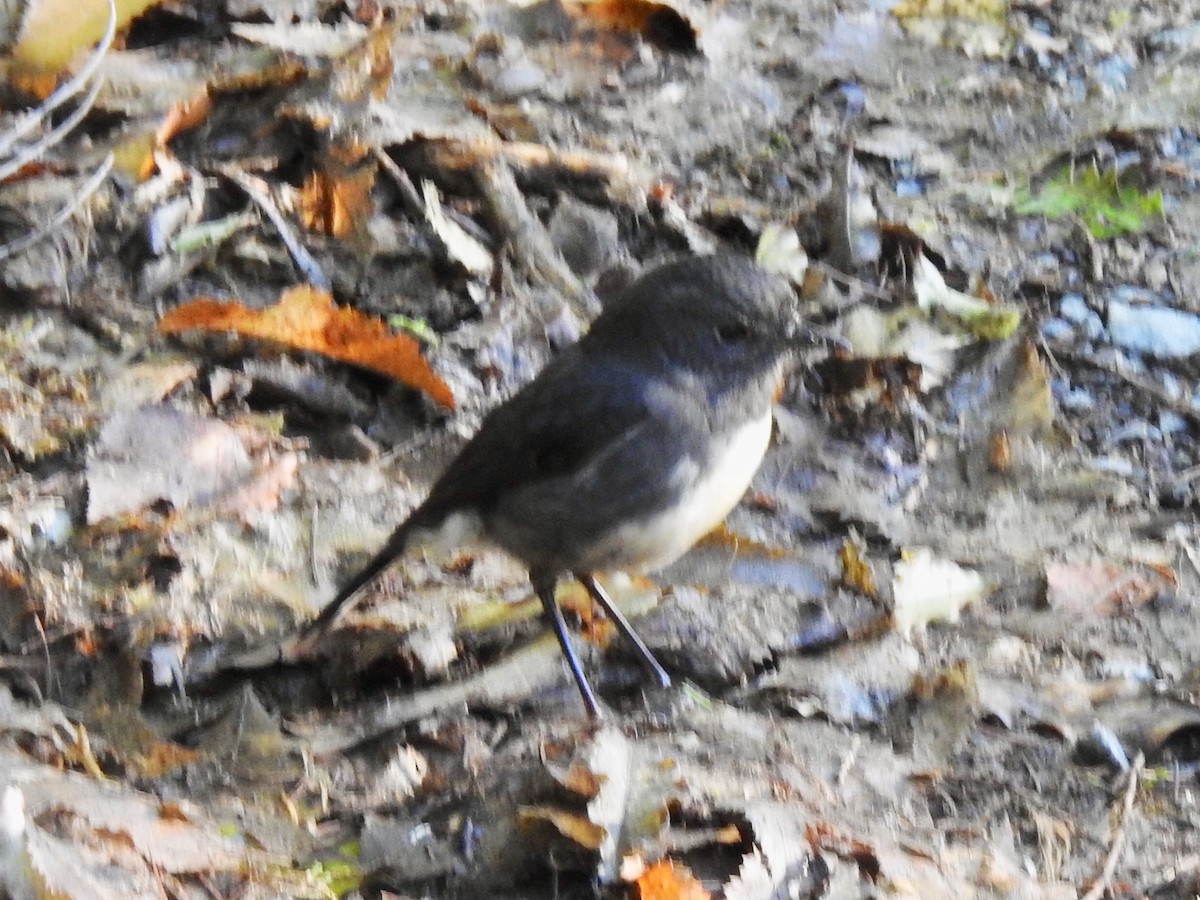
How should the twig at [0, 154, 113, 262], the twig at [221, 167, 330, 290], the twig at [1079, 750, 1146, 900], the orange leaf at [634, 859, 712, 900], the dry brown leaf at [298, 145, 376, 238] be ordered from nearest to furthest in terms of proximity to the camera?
the orange leaf at [634, 859, 712, 900] < the twig at [1079, 750, 1146, 900] < the twig at [0, 154, 113, 262] < the twig at [221, 167, 330, 290] < the dry brown leaf at [298, 145, 376, 238]

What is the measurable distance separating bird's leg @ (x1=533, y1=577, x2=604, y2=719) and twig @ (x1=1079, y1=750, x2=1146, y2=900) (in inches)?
43.0

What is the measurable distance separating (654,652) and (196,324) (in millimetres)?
1676

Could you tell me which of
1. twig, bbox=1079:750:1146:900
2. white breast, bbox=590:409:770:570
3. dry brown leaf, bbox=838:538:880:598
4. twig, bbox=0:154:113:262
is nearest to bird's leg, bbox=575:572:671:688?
white breast, bbox=590:409:770:570

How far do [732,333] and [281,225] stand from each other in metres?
1.76

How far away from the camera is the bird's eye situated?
11.8ft

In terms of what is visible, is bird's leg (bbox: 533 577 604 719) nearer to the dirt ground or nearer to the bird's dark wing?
the dirt ground

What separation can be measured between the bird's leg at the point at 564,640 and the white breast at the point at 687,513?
0.17 metres

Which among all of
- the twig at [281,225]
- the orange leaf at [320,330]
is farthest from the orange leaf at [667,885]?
the twig at [281,225]

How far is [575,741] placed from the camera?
10.4 feet

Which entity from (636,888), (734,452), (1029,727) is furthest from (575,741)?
(1029,727)

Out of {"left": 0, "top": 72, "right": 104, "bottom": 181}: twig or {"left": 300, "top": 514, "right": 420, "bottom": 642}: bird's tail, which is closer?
{"left": 300, "top": 514, "right": 420, "bottom": 642}: bird's tail

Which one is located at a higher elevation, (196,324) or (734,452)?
(734,452)

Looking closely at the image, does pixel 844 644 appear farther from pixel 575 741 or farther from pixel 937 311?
pixel 937 311

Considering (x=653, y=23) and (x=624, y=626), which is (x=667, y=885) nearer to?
(x=624, y=626)
